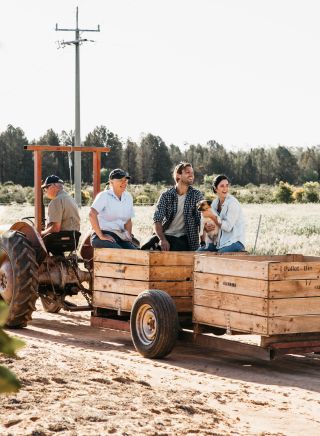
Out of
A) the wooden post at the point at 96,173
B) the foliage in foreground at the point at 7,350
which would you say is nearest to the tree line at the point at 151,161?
the wooden post at the point at 96,173

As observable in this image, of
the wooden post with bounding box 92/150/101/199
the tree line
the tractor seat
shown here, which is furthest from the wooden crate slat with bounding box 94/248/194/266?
the tree line

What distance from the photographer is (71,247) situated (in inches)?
398

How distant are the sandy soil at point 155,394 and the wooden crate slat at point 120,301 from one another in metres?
0.43

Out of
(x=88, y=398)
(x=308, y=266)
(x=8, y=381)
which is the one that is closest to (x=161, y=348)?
(x=308, y=266)

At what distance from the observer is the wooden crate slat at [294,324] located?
22.8 feet

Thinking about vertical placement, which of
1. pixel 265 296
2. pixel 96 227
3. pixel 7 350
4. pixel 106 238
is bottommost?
pixel 265 296

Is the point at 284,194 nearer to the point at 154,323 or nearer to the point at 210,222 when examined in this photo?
the point at 210,222

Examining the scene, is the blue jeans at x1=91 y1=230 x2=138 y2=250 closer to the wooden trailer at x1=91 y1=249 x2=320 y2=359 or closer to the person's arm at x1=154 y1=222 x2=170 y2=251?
the wooden trailer at x1=91 y1=249 x2=320 y2=359

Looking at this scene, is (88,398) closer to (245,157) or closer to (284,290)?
(284,290)

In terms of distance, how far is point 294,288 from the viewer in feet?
23.1

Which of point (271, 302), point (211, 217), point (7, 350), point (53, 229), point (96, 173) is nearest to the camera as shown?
point (7, 350)

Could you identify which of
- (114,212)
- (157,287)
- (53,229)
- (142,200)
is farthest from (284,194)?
(157,287)

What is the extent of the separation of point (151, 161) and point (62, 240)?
66.1 m

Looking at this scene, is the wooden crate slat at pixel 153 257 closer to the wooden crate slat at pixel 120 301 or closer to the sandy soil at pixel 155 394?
the wooden crate slat at pixel 120 301
